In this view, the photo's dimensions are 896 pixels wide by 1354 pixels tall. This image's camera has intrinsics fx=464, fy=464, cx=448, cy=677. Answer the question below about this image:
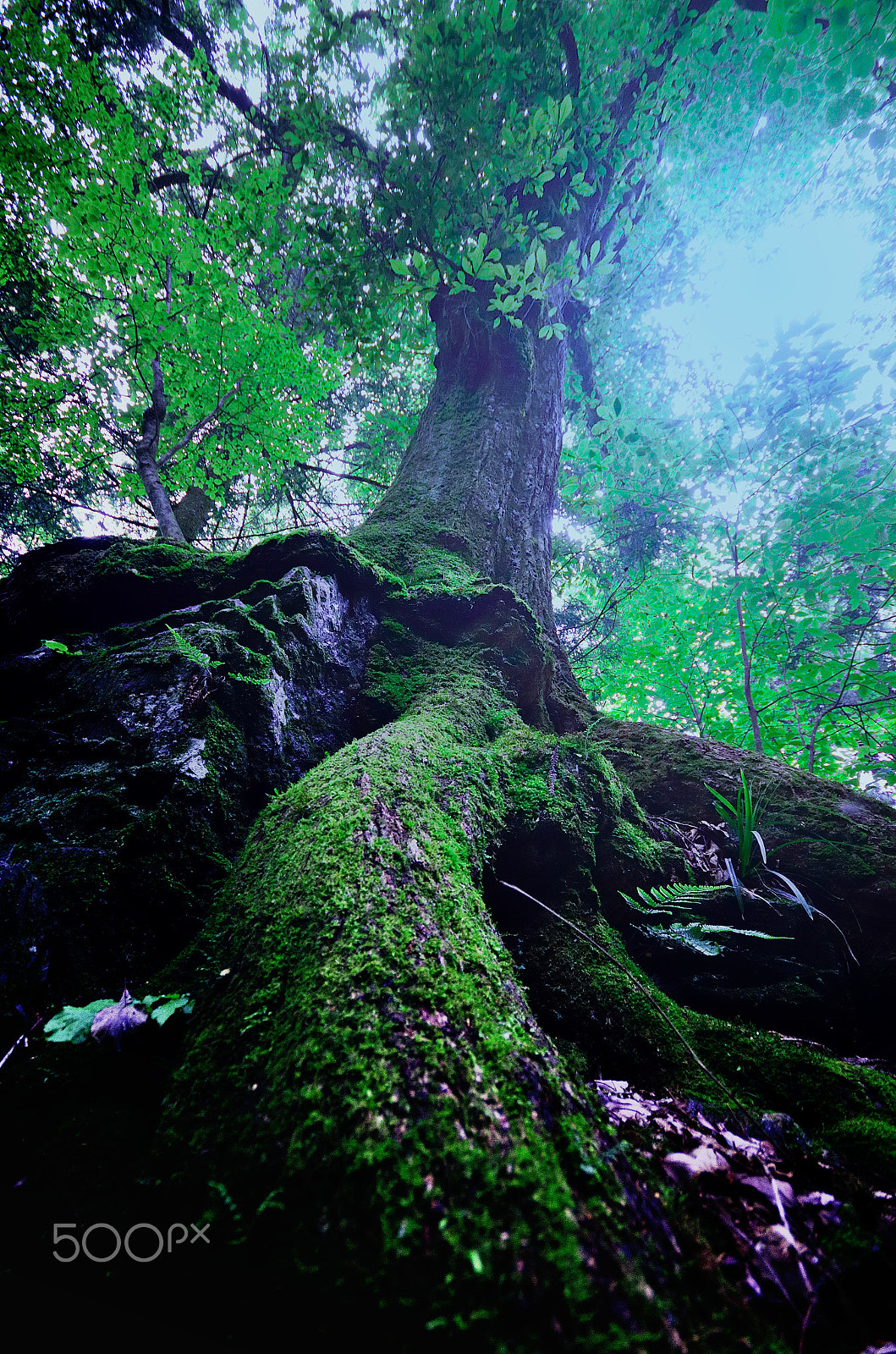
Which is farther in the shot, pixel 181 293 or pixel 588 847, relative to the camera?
pixel 181 293

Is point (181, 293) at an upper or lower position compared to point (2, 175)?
lower

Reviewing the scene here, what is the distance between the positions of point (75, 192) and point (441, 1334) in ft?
33.1

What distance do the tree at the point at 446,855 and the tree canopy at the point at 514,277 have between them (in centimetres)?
9

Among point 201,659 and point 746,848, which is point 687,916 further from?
point 201,659

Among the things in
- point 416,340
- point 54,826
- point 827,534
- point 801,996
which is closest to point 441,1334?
point 54,826

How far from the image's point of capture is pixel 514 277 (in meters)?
3.64

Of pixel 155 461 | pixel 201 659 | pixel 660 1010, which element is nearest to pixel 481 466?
pixel 201 659

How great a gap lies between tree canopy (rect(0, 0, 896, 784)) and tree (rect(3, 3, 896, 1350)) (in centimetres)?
9

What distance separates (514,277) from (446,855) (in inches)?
169

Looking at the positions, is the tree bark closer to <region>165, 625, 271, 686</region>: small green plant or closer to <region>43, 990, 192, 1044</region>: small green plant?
<region>165, 625, 271, 686</region>: small green plant

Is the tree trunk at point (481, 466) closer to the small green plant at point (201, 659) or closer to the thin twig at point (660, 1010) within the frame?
the small green plant at point (201, 659)

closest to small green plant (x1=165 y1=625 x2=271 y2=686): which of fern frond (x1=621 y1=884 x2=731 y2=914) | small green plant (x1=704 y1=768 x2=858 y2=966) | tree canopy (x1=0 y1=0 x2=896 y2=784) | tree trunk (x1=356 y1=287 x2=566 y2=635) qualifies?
tree trunk (x1=356 y1=287 x2=566 y2=635)

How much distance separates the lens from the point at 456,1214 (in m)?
0.73

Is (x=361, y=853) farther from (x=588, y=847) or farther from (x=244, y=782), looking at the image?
(x=588, y=847)
